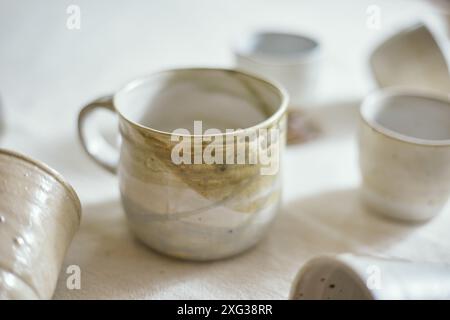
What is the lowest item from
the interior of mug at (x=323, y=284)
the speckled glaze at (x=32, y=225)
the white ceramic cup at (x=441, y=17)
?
the interior of mug at (x=323, y=284)

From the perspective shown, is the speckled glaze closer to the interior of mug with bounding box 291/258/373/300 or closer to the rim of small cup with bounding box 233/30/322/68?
the interior of mug with bounding box 291/258/373/300

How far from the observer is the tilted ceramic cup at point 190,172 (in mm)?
448

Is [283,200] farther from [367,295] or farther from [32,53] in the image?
[32,53]

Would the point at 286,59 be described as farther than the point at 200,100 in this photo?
Yes

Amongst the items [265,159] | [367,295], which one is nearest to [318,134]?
[265,159]

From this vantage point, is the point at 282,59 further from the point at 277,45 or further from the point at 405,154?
the point at 405,154

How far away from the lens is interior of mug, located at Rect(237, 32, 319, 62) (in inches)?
28.7

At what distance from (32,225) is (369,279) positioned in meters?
0.22

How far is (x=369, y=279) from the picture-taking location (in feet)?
1.23

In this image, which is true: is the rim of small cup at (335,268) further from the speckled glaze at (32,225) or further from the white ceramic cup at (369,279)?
the speckled glaze at (32,225)

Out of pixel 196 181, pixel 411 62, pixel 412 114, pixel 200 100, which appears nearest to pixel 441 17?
pixel 411 62

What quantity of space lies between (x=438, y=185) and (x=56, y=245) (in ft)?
1.05

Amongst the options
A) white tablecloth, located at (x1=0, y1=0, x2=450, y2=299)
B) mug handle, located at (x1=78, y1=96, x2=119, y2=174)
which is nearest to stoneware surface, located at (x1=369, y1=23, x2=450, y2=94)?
white tablecloth, located at (x1=0, y1=0, x2=450, y2=299)

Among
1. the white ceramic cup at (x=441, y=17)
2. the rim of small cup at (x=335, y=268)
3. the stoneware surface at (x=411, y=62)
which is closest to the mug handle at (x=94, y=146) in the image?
the rim of small cup at (x=335, y=268)
